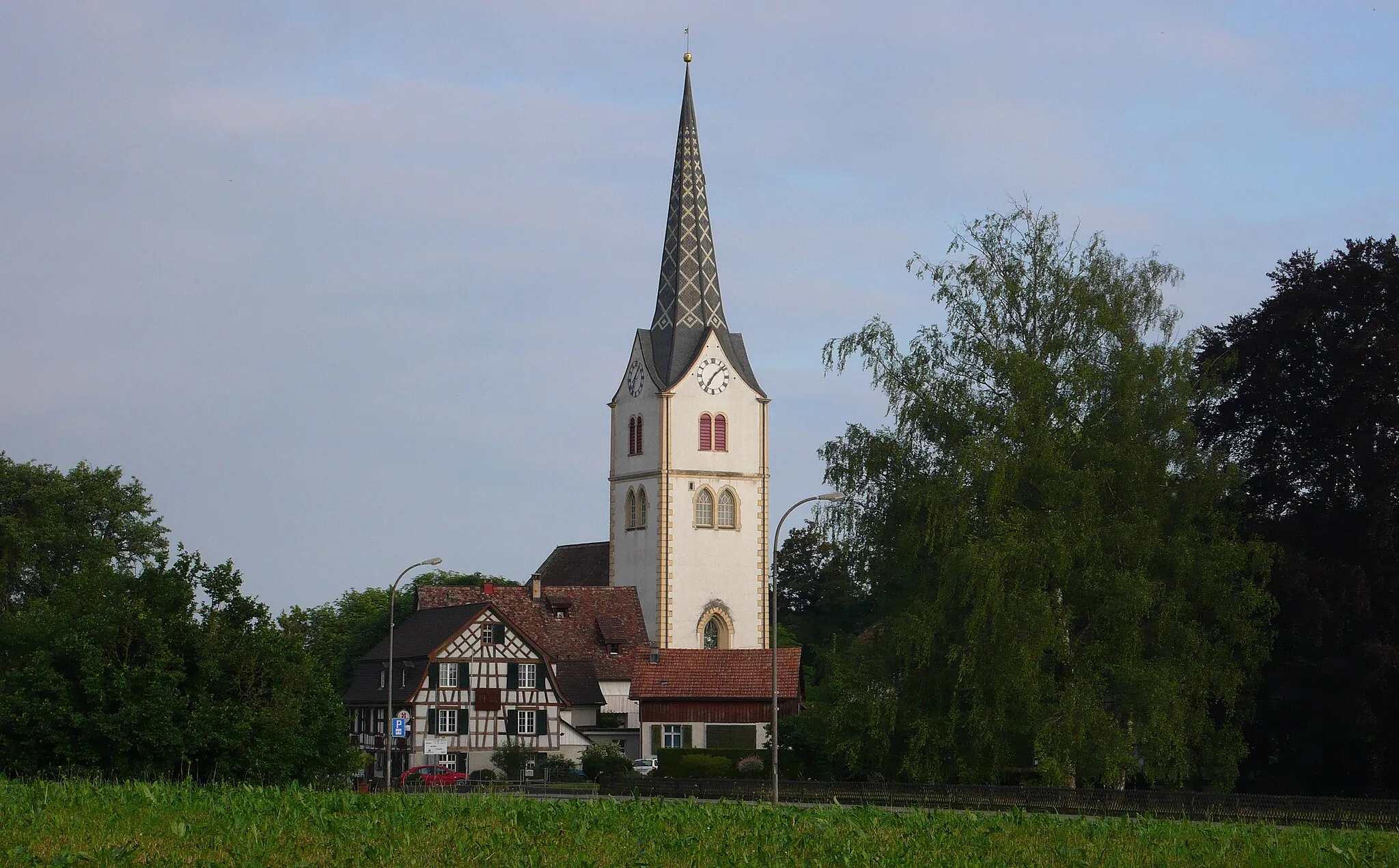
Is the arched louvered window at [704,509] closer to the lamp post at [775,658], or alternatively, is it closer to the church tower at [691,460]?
the church tower at [691,460]

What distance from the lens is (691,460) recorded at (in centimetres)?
10062

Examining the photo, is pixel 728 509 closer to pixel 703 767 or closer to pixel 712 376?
pixel 712 376

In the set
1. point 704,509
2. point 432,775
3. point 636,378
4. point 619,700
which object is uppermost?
point 636,378

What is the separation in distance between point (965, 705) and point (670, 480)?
2232 inches

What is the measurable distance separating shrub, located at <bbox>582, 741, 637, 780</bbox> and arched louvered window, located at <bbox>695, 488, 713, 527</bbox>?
26.1m

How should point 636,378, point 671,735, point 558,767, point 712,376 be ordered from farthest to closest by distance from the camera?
point 636,378 → point 712,376 → point 671,735 → point 558,767

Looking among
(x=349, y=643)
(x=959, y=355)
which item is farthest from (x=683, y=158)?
(x=959, y=355)

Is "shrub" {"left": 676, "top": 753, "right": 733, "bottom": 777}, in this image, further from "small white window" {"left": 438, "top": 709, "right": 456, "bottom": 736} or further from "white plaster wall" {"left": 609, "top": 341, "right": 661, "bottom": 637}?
"white plaster wall" {"left": 609, "top": 341, "right": 661, "bottom": 637}

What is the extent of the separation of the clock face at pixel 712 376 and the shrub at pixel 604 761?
30433mm

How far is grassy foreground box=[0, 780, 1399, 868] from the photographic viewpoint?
1800 centimetres

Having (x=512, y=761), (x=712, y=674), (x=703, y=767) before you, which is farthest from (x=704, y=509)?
(x=703, y=767)

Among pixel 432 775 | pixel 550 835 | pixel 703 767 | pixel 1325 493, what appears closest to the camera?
pixel 550 835

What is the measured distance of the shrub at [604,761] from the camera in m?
72.2

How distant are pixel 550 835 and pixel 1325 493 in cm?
2975
